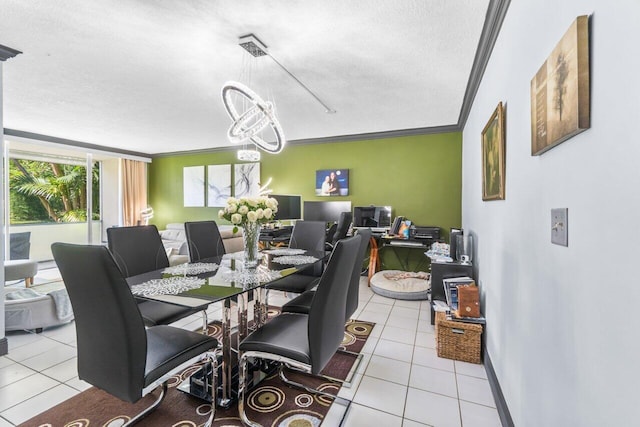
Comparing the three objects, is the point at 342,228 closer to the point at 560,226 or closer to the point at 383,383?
the point at 383,383

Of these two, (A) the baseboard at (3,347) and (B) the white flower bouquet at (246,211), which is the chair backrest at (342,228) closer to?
(B) the white flower bouquet at (246,211)

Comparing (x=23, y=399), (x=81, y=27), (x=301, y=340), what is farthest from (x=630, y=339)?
(x=81, y=27)

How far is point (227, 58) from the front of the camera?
2.51 meters

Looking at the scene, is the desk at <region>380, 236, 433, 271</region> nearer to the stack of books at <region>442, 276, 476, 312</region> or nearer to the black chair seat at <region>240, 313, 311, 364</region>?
the stack of books at <region>442, 276, 476, 312</region>

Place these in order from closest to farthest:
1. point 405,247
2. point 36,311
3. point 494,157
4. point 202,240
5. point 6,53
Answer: point 494,157 → point 6,53 → point 36,311 → point 202,240 → point 405,247

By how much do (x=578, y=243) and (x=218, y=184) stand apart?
20.5 ft

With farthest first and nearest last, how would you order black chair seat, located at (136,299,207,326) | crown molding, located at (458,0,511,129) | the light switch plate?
black chair seat, located at (136,299,207,326) → crown molding, located at (458,0,511,129) → the light switch plate

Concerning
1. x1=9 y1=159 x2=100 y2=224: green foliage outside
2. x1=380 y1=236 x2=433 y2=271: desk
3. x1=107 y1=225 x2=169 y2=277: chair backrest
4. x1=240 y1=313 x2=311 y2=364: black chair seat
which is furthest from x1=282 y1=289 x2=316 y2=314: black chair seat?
x1=9 y1=159 x2=100 y2=224: green foliage outside

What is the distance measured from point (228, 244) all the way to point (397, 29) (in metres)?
3.02

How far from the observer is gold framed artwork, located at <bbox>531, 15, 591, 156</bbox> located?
2.58 ft

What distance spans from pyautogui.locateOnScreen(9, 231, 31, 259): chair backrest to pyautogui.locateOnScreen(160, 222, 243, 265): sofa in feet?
6.21

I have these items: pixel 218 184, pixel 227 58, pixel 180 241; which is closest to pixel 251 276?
pixel 227 58

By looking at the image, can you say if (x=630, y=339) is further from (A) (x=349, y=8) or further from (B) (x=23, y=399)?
(B) (x=23, y=399)

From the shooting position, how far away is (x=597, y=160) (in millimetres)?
761
